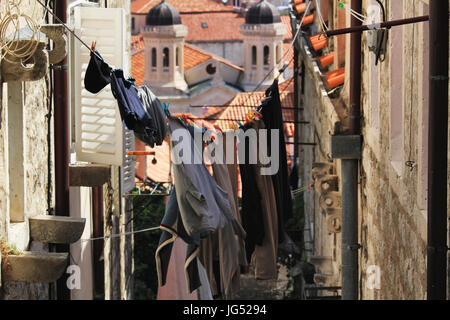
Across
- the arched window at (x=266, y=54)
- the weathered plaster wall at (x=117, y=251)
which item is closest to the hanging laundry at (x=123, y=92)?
the weathered plaster wall at (x=117, y=251)

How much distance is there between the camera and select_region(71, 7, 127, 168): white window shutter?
10.2m

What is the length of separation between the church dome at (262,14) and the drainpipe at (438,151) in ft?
231

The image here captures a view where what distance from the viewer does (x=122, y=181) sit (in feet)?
46.5

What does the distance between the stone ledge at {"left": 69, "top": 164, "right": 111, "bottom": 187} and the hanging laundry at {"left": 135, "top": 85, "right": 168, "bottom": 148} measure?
104 inches

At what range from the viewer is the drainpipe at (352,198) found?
10438mm

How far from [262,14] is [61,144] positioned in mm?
67496

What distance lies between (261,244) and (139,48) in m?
72.4

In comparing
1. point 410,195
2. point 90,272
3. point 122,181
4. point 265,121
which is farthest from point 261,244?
point 122,181

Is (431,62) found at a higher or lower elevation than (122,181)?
higher

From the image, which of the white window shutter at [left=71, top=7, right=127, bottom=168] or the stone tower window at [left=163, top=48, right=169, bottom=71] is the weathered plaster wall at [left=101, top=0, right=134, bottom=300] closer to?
the white window shutter at [left=71, top=7, right=127, bottom=168]

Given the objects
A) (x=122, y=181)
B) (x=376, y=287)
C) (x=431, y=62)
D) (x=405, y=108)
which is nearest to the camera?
(x=431, y=62)

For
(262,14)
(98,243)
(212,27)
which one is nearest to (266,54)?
(262,14)

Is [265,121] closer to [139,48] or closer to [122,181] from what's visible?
[122,181]

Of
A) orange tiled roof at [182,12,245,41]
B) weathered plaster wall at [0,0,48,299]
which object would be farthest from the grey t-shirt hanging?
orange tiled roof at [182,12,245,41]
